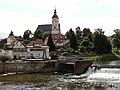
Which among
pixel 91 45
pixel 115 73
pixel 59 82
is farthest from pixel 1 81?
pixel 91 45

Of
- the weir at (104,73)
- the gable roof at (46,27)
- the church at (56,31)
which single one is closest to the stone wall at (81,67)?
the weir at (104,73)

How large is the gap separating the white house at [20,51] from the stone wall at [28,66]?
1430 centimetres

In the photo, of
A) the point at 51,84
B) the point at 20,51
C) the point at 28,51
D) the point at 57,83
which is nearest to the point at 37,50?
the point at 28,51

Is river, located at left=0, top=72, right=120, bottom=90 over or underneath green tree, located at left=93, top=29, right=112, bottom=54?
underneath

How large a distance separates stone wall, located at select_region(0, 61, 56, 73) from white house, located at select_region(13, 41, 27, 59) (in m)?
14.3

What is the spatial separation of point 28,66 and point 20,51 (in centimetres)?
1462

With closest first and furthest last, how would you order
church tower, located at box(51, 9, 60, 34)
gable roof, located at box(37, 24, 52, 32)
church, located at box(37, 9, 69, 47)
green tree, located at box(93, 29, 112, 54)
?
green tree, located at box(93, 29, 112, 54), church, located at box(37, 9, 69, 47), church tower, located at box(51, 9, 60, 34), gable roof, located at box(37, 24, 52, 32)

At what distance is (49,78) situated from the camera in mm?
46312

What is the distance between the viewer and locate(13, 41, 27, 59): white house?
2719 inches

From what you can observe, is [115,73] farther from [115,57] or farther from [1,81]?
[115,57]

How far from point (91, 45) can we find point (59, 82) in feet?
146

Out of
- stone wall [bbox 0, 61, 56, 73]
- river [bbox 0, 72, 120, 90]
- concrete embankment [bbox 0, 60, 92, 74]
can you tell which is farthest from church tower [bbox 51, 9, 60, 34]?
river [bbox 0, 72, 120, 90]

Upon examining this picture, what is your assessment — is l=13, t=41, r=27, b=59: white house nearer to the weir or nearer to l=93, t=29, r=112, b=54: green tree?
l=93, t=29, r=112, b=54: green tree

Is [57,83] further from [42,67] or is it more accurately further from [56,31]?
[56,31]
